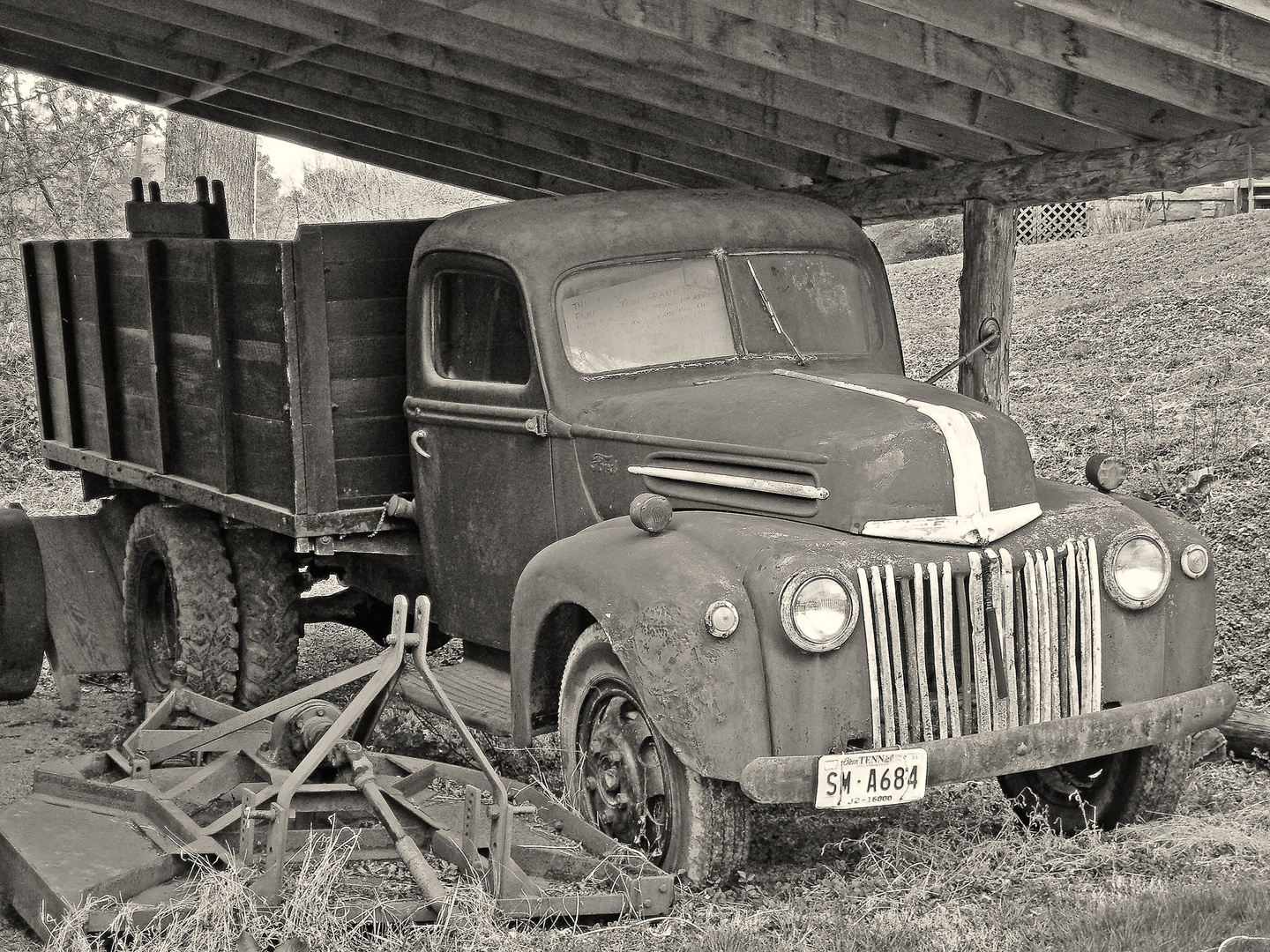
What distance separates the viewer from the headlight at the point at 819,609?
3863mm

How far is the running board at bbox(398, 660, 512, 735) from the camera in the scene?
4902mm

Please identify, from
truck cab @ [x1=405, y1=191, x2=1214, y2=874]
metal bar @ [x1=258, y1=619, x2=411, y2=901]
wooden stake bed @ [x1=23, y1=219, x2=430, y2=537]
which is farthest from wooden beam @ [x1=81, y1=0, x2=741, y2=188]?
metal bar @ [x1=258, y1=619, x2=411, y2=901]

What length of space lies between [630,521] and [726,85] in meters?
2.82

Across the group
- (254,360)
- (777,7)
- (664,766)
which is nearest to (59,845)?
(664,766)

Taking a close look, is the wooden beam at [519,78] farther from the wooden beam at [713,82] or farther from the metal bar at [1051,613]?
the metal bar at [1051,613]

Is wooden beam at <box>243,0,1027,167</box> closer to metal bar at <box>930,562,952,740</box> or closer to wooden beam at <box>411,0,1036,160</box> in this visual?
wooden beam at <box>411,0,1036,160</box>

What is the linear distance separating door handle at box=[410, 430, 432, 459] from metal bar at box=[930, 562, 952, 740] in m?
2.18

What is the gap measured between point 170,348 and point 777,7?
2.91m

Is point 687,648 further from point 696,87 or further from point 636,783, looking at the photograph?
point 696,87

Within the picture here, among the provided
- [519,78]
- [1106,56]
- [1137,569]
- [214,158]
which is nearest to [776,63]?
[1106,56]

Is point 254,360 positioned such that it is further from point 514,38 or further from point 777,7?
point 777,7

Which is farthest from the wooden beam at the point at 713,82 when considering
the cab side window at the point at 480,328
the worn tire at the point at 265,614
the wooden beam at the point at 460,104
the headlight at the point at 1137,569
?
the headlight at the point at 1137,569

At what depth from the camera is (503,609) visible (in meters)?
5.31

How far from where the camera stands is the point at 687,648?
153 inches
